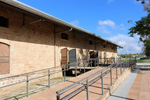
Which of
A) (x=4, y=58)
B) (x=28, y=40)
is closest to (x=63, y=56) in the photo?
(x=28, y=40)

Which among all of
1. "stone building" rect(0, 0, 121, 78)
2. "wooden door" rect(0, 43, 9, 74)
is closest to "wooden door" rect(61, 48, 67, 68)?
"stone building" rect(0, 0, 121, 78)

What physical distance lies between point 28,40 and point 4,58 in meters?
1.77

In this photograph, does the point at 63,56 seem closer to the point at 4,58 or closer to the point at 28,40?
the point at 28,40

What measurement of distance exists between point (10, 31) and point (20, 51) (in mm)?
1192

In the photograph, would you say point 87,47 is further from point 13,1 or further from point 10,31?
point 13,1

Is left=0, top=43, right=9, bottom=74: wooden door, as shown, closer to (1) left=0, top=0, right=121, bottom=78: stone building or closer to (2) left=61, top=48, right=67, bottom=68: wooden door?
(1) left=0, top=0, right=121, bottom=78: stone building

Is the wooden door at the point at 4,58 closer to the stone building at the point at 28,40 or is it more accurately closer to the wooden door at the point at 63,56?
the stone building at the point at 28,40

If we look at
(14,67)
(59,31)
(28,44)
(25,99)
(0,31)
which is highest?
(59,31)

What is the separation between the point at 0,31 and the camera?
5961 millimetres

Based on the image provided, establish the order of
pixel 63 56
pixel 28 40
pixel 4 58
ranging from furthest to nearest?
pixel 63 56 < pixel 28 40 < pixel 4 58

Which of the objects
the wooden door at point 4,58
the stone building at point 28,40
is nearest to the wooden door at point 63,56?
the stone building at point 28,40

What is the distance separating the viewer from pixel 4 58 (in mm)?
6082

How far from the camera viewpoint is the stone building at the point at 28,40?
20.0 ft

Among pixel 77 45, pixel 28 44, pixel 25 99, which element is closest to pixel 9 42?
pixel 28 44
